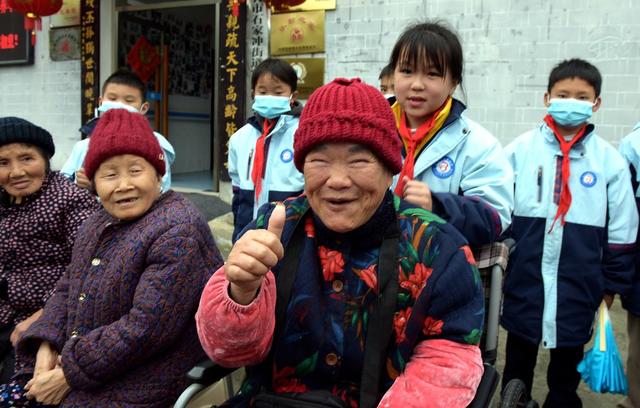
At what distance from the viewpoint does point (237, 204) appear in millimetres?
3344

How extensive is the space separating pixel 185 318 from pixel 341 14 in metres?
4.61

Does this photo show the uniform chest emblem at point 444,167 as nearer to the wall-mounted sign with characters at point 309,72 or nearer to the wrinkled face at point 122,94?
the wrinkled face at point 122,94

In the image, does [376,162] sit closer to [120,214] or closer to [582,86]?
[120,214]

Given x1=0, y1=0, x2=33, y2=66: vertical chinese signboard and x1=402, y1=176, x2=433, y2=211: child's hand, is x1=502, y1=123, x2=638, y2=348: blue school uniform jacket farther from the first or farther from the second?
x1=0, y1=0, x2=33, y2=66: vertical chinese signboard

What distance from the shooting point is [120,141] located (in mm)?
1856

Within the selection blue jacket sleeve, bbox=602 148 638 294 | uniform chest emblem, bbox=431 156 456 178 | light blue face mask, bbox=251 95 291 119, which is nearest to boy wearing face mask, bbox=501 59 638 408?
blue jacket sleeve, bbox=602 148 638 294

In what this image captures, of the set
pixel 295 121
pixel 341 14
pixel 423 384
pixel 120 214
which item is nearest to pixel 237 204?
pixel 295 121

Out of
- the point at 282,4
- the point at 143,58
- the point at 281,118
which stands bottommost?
the point at 281,118

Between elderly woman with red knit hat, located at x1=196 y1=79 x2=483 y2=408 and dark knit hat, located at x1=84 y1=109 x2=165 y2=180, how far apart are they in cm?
70

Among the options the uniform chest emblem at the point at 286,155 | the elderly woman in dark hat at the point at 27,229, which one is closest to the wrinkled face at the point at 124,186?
the elderly woman in dark hat at the point at 27,229

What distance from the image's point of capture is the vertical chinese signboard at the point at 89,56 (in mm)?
7031

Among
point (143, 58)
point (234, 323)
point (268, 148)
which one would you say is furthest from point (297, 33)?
point (234, 323)

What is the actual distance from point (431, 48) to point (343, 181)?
707 millimetres

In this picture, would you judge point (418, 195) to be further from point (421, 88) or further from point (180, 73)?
point (180, 73)
